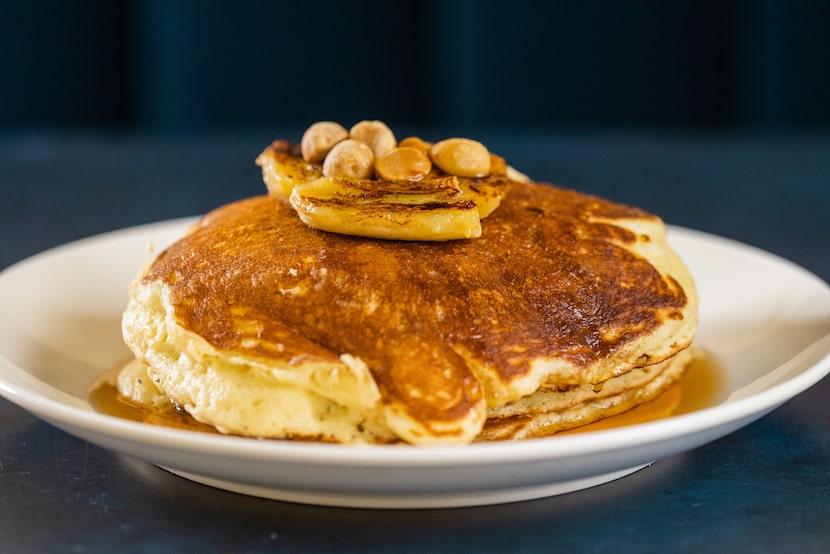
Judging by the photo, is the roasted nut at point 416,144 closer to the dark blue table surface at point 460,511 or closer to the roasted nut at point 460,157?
the roasted nut at point 460,157

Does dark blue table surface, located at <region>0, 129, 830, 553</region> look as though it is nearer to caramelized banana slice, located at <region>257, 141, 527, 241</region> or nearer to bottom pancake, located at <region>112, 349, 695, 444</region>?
bottom pancake, located at <region>112, 349, 695, 444</region>

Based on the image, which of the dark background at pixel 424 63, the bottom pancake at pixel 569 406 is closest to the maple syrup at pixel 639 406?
the bottom pancake at pixel 569 406

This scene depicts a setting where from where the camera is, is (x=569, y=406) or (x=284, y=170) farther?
(x=284, y=170)

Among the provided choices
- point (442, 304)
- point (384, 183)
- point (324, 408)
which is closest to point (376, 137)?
point (384, 183)

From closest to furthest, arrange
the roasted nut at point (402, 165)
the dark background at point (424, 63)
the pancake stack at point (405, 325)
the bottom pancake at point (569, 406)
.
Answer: the pancake stack at point (405, 325), the bottom pancake at point (569, 406), the roasted nut at point (402, 165), the dark background at point (424, 63)

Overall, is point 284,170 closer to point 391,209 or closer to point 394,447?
point 391,209
